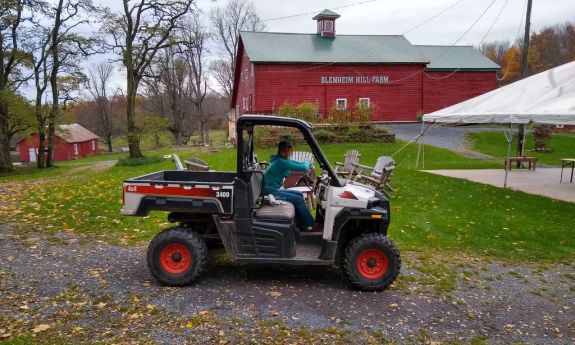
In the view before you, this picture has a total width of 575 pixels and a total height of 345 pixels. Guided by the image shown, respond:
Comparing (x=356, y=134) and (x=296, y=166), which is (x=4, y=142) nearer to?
(x=356, y=134)

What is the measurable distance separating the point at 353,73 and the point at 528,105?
77.5 ft

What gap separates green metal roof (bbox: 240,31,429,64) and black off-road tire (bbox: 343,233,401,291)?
28365 mm

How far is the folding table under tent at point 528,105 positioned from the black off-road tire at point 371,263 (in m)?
6.59

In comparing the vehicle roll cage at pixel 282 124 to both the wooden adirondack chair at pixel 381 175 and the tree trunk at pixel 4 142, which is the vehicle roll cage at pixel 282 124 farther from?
the tree trunk at pixel 4 142

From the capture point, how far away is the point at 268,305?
496cm

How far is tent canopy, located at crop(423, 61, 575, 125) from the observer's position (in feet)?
33.8

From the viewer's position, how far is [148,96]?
54531 millimetres

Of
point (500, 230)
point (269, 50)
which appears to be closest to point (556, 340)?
point (500, 230)

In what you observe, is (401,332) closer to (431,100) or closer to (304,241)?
(304,241)

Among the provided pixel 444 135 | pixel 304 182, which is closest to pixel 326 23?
pixel 444 135

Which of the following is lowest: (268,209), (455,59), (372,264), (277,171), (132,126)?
(372,264)

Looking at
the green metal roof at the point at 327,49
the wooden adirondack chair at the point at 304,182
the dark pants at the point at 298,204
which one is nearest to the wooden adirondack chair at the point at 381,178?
the wooden adirondack chair at the point at 304,182

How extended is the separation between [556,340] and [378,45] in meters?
34.3

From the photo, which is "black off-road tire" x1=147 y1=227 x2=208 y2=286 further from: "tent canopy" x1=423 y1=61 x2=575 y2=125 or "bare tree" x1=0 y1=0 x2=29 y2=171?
"bare tree" x1=0 y1=0 x2=29 y2=171
